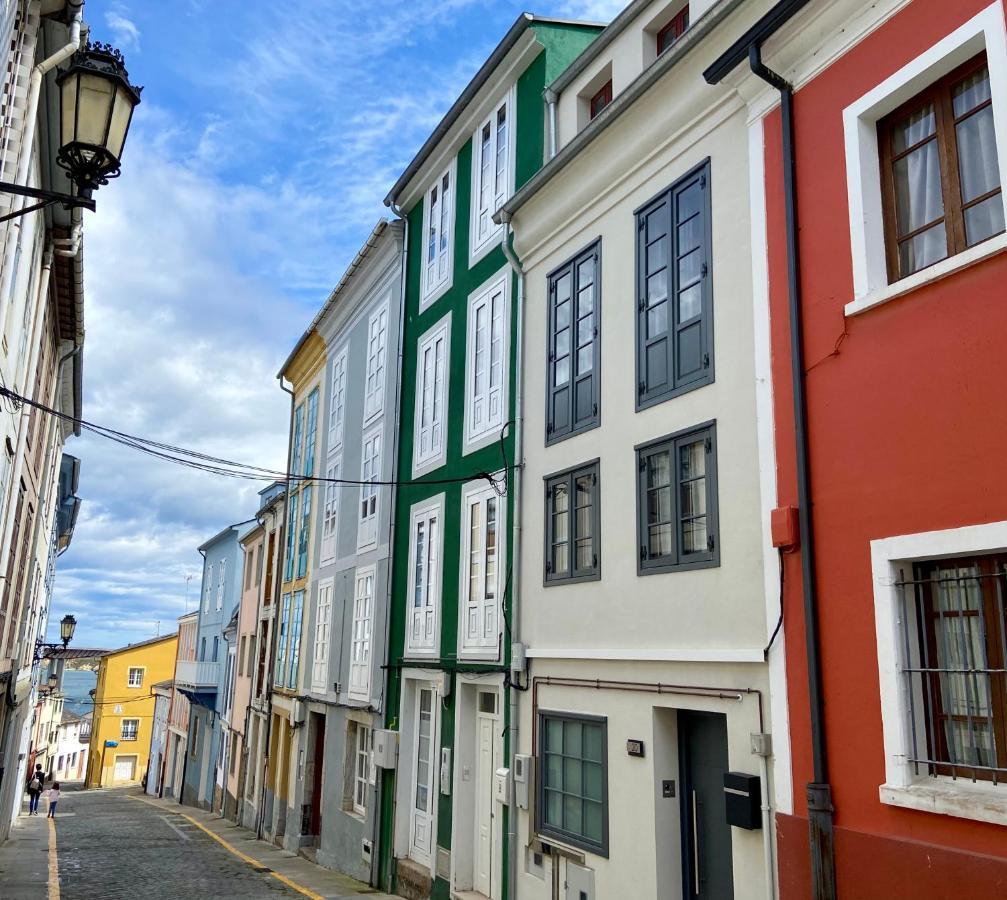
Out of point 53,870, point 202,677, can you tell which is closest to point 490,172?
point 53,870

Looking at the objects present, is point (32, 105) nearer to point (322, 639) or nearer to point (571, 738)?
point (571, 738)

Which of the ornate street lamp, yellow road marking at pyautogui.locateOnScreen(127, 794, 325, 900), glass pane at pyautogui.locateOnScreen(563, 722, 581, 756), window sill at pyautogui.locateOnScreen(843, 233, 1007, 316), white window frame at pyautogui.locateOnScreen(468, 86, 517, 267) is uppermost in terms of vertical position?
white window frame at pyautogui.locateOnScreen(468, 86, 517, 267)

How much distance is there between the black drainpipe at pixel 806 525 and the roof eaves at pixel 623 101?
0.91m

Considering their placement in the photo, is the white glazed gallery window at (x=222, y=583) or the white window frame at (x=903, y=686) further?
the white glazed gallery window at (x=222, y=583)

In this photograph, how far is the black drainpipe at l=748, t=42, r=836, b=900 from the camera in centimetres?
638

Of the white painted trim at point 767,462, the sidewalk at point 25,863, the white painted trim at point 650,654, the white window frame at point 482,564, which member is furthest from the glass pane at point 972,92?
the sidewalk at point 25,863

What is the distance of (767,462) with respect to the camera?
24.5ft

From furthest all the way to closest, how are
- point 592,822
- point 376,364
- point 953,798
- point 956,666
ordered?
1. point 376,364
2. point 592,822
3. point 956,666
4. point 953,798

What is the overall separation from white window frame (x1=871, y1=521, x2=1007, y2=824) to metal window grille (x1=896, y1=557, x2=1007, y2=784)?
59 millimetres

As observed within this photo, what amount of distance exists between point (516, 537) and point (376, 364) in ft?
25.6

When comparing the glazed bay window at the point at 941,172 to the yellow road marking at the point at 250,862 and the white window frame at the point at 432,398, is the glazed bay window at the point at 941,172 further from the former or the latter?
the yellow road marking at the point at 250,862

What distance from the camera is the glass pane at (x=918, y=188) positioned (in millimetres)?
6418

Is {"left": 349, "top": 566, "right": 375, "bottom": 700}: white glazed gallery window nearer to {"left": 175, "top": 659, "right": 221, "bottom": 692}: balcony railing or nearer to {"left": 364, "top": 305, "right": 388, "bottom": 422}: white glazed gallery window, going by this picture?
{"left": 364, "top": 305, "right": 388, "bottom": 422}: white glazed gallery window

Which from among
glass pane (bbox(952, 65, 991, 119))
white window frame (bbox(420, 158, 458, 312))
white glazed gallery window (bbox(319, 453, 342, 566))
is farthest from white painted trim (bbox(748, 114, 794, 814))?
white glazed gallery window (bbox(319, 453, 342, 566))
